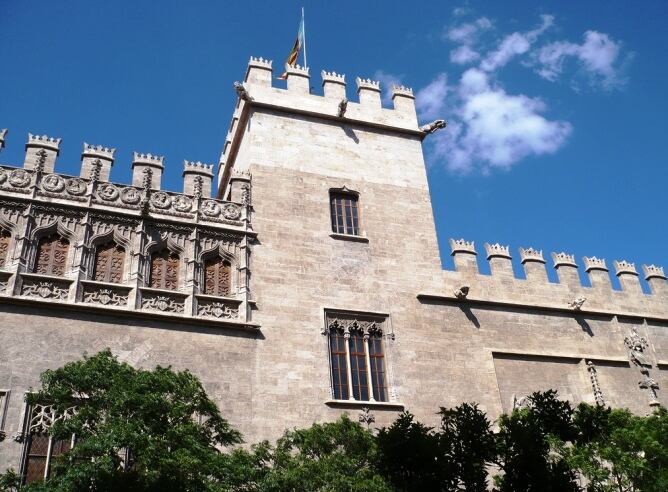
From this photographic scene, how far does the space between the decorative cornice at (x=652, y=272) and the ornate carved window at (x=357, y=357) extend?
950 cm

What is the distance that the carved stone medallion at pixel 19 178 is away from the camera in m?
17.0

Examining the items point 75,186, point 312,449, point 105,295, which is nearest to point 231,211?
point 75,186

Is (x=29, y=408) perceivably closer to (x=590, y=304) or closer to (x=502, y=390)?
(x=502, y=390)

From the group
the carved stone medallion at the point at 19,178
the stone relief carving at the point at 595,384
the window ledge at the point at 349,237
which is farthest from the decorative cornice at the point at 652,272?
the carved stone medallion at the point at 19,178

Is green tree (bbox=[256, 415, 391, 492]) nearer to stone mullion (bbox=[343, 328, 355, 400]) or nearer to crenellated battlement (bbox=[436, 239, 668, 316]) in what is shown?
stone mullion (bbox=[343, 328, 355, 400])

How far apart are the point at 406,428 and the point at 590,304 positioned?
11.2 m

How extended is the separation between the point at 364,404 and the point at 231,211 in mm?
5827

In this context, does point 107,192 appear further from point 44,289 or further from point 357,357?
point 357,357

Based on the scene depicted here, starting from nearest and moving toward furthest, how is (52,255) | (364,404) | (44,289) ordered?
(44,289)
(52,255)
(364,404)

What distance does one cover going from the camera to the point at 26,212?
16.6m

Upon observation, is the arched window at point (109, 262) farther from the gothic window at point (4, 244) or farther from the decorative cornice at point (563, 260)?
the decorative cornice at point (563, 260)

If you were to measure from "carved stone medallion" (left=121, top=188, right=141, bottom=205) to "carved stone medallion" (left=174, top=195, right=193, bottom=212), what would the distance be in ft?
2.96

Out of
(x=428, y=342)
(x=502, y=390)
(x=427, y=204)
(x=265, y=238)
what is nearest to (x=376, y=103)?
(x=427, y=204)

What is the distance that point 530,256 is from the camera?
2111cm
